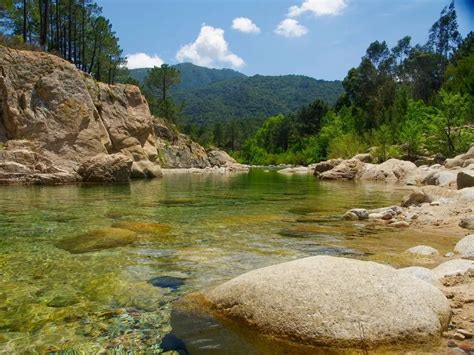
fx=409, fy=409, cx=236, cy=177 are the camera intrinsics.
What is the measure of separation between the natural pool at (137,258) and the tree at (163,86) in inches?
2462

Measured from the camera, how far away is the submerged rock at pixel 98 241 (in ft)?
27.7

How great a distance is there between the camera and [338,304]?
4352mm

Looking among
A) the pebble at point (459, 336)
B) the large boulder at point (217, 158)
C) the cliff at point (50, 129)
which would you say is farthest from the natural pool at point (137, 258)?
the large boulder at point (217, 158)

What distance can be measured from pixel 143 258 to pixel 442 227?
26.2 feet

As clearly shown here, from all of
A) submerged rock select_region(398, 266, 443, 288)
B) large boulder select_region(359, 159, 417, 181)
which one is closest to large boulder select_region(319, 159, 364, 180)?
large boulder select_region(359, 159, 417, 181)

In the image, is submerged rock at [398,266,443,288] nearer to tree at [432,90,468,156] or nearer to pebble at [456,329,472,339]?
pebble at [456,329,472,339]

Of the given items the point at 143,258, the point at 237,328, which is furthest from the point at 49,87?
the point at 237,328

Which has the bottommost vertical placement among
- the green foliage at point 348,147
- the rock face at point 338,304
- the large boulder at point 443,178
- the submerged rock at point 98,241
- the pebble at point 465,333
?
the submerged rock at point 98,241

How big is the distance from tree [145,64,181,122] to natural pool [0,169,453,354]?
205 ft

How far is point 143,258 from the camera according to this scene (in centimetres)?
782

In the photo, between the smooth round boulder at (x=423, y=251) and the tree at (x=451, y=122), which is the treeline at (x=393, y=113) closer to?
the tree at (x=451, y=122)

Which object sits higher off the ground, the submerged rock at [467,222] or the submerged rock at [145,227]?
the submerged rock at [467,222]

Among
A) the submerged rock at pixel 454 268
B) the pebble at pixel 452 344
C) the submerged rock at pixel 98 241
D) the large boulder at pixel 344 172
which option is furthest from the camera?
the large boulder at pixel 344 172

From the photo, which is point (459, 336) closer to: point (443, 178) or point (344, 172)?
point (443, 178)
